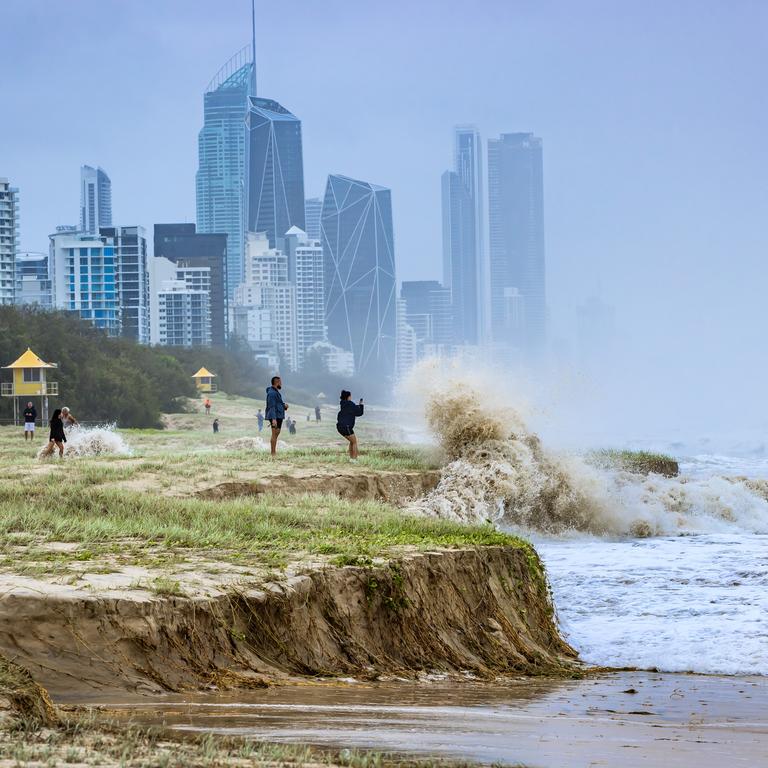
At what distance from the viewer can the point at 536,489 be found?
84.3 feet

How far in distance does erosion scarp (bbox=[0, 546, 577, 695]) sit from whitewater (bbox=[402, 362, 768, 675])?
46.4 inches

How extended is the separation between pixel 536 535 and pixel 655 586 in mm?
8203

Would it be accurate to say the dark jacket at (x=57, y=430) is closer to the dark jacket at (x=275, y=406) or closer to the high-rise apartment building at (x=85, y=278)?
the dark jacket at (x=275, y=406)

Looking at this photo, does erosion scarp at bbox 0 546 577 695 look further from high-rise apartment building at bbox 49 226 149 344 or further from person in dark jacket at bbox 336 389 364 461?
high-rise apartment building at bbox 49 226 149 344

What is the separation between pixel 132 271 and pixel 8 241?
1779cm

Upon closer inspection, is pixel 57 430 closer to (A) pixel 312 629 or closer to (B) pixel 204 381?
(A) pixel 312 629

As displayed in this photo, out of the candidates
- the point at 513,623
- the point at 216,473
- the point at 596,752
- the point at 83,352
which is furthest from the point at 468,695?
the point at 83,352

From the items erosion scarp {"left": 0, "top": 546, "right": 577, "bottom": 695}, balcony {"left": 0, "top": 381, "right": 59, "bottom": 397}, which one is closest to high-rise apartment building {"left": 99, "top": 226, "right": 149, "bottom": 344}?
balcony {"left": 0, "top": 381, "right": 59, "bottom": 397}

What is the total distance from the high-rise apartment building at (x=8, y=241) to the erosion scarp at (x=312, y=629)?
15494 cm

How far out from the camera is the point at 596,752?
6.55m

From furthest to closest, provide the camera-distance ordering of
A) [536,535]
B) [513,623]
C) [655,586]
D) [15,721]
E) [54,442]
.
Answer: [54,442] < [536,535] < [655,586] < [513,623] < [15,721]

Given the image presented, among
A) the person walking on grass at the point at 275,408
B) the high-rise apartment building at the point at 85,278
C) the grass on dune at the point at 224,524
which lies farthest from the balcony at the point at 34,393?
the high-rise apartment building at the point at 85,278

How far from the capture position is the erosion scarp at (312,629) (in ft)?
26.3

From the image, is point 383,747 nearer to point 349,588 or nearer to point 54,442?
point 349,588
